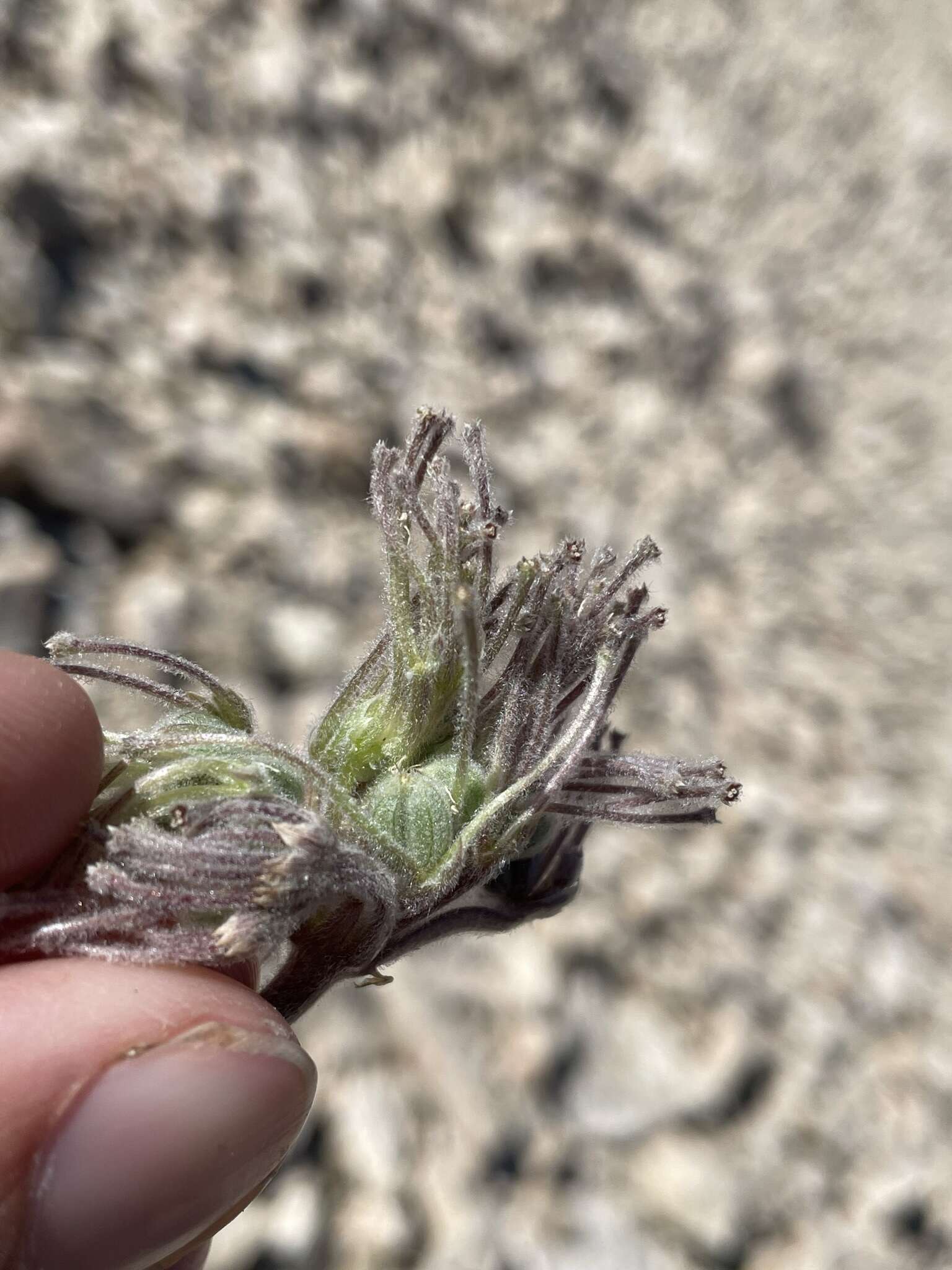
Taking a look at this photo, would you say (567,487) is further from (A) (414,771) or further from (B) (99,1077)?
(B) (99,1077)

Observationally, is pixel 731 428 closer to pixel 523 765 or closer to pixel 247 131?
pixel 247 131

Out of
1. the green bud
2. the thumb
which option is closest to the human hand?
the thumb

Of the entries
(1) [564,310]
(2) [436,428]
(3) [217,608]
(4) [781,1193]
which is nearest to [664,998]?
(4) [781,1193]

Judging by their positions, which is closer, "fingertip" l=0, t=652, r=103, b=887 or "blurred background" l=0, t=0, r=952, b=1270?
"fingertip" l=0, t=652, r=103, b=887

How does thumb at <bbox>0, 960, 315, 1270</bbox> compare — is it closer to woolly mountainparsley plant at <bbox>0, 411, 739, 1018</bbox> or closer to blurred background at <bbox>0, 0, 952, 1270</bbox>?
woolly mountainparsley plant at <bbox>0, 411, 739, 1018</bbox>

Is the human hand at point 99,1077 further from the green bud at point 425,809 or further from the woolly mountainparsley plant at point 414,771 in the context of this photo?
the green bud at point 425,809

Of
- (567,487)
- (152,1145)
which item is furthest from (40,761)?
(567,487)

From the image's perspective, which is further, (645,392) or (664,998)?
(645,392)
